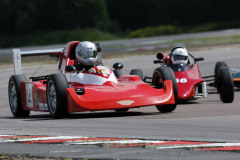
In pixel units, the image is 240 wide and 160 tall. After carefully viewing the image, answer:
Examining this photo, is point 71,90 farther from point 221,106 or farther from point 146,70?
point 146,70

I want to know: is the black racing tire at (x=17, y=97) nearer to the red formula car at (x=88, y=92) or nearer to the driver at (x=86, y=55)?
the red formula car at (x=88, y=92)

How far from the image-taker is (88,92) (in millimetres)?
12336

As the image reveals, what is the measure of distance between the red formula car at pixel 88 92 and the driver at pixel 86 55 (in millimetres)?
261

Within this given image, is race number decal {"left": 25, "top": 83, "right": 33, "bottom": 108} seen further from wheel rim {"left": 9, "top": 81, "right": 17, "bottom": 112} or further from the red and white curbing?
the red and white curbing

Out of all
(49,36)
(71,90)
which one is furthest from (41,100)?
(49,36)

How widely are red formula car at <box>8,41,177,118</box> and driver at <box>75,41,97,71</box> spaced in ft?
0.86

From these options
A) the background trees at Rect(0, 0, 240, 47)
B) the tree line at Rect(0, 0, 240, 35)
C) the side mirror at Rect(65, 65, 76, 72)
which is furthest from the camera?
the tree line at Rect(0, 0, 240, 35)

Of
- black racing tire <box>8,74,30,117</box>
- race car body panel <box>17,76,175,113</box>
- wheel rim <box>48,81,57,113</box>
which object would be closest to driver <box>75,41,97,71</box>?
race car body panel <box>17,76,175,113</box>

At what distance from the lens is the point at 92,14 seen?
286 feet

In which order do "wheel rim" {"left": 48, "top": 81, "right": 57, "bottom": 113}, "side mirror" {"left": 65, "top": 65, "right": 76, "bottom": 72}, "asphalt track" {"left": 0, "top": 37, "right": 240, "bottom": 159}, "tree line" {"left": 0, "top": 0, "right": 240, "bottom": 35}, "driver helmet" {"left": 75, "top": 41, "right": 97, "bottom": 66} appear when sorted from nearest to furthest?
"asphalt track" {"left": 0, "top": 37, "right": 240, "bottom": 159} → "wheel rim" {"left": 48, "top": 81, "right": 57, "bottom": 113} → "side mirror" {"left": 65, "top": 65, "right": 76, "bottom": 72} → "driver helmet" {"left": 75, "top": 41, "right": 97, "bottom": 66} → "tree line" {"left": 0, "top": 0, "right": 240, "bottom": 35}

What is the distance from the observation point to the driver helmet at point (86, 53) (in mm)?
13562

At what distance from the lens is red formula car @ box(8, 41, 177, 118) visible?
39.6 feet

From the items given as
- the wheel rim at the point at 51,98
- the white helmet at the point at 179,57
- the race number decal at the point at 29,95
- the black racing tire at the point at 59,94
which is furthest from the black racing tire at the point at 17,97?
the white helmet at the point at 179,57

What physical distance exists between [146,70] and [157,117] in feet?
53.6
